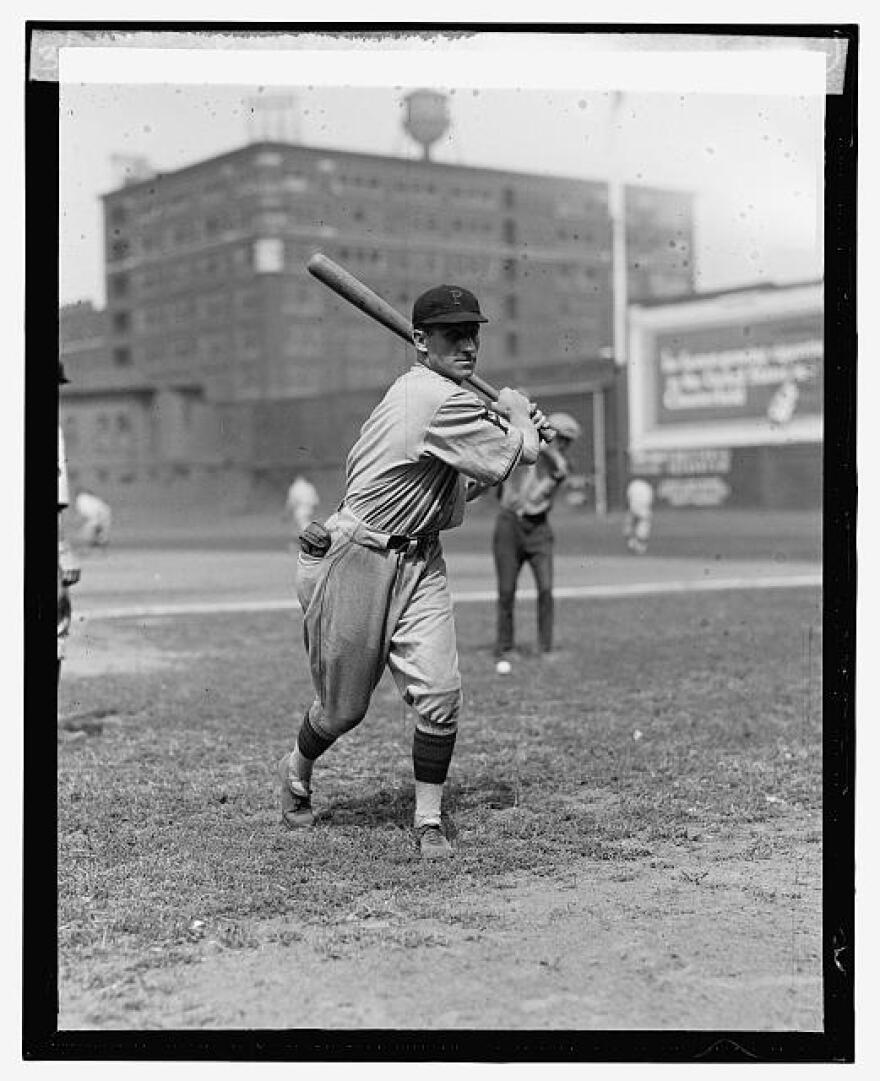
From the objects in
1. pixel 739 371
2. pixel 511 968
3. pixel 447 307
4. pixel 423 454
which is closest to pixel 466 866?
pixel 511 968

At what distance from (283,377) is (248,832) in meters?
19.9

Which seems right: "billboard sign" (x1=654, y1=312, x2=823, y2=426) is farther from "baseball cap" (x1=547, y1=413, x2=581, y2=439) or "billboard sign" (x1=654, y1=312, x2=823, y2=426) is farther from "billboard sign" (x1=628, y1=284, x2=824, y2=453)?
"baseball cap" (x1=547, y1=413, x2=581, y2=439)

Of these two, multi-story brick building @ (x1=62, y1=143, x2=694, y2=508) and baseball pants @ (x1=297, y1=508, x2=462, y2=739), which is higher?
multi-story brick building @ (x1=62, y1=143, x2=694, y2=508)

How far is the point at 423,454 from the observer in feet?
17.9

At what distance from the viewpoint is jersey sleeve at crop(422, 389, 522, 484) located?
17.4 feet

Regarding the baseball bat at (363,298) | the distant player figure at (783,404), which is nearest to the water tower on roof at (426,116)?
the baseball bat at (363,298)

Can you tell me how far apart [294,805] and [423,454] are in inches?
62.6

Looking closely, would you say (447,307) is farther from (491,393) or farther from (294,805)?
(294,805)

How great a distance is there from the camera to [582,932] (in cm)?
481

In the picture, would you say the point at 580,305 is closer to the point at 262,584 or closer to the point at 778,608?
the point at 262,584

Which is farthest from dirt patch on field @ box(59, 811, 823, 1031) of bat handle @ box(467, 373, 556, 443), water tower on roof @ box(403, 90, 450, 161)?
water tower on roof @ box(403, 90, 450, 161)

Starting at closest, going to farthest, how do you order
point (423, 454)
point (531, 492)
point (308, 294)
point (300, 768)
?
1. point (423, 454)
2. point (300, 768)
3. point (531, 492)
4. point (308, 294)

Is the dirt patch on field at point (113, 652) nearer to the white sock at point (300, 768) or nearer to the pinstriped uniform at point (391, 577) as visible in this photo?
the white sock at point (300, 768)

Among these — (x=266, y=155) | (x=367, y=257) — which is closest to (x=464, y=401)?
(x=266, y=155)
